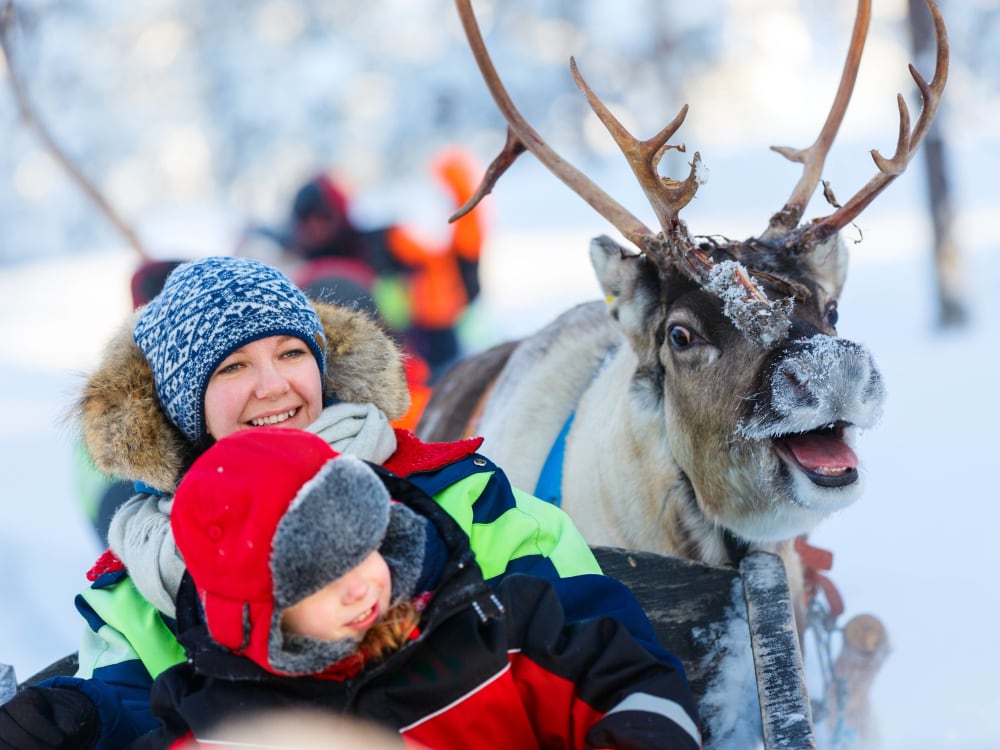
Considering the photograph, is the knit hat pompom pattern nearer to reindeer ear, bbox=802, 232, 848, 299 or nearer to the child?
the child

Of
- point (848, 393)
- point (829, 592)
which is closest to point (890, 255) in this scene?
point (829, 592)

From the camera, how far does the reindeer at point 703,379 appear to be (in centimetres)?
258

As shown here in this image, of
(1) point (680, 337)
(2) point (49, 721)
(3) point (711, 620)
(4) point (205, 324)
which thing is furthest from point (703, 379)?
(2) point (49, 721)

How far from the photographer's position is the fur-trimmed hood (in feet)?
7.54

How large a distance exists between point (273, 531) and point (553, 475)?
70.3 inches

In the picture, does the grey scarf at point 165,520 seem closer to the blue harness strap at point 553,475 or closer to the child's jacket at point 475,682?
the child's jacket at point 475,682

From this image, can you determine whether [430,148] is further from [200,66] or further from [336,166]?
[200,66]

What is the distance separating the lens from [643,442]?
3.04m

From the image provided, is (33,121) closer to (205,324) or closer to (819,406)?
(205,324)

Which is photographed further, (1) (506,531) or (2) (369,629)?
(1) (506,531)

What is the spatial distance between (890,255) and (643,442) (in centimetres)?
1083

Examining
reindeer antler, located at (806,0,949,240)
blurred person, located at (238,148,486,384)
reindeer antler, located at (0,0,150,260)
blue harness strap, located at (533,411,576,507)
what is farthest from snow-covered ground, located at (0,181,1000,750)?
reindeer antler, located at (806,0,949,240)

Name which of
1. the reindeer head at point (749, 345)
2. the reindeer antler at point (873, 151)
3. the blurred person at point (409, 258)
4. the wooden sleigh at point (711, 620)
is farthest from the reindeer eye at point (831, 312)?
the blurred person at point (409, 258)

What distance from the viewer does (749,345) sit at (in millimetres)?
2639
